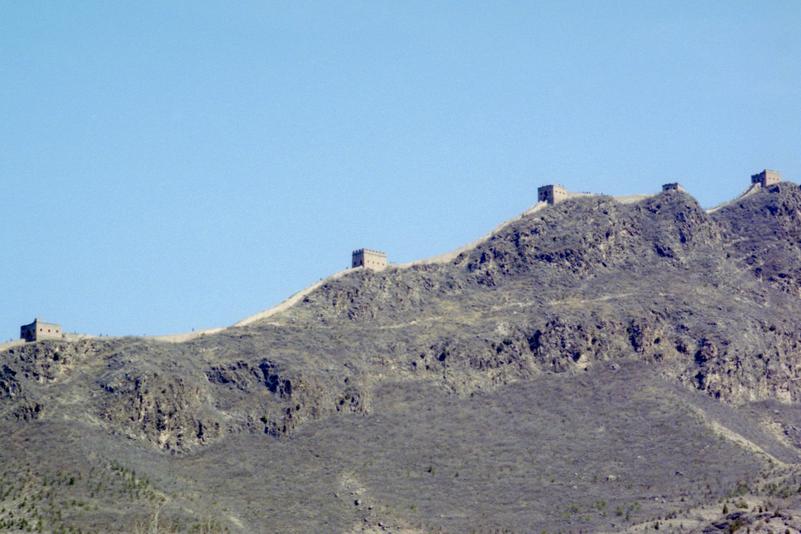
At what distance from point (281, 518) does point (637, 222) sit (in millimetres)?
60529

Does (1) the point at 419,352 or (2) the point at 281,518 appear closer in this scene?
(2) the point at 281,518

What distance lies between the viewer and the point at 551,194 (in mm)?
169000

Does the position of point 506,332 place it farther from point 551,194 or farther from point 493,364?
point 551,194

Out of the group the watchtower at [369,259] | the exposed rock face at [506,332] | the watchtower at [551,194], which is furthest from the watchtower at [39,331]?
the watchtower at [551,194]

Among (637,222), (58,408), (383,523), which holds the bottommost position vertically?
(383,523)

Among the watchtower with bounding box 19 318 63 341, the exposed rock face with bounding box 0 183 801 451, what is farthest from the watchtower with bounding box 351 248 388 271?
the watchtower with bounding box 19 318 63 341

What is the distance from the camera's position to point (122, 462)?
4887 inches

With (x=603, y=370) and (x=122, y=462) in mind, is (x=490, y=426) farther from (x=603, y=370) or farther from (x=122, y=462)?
(x=122, y=462)

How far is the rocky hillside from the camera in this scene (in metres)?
128

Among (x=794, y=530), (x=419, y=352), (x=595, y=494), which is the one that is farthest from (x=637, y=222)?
(x=794, y=530)

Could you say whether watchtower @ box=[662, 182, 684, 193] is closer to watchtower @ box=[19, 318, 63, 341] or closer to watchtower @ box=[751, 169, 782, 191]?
watchtower @ box=[751, 169, 782, 191]

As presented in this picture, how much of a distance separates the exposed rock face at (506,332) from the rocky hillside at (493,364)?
0.60ft

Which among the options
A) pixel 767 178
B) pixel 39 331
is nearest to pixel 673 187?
pixel 767 178

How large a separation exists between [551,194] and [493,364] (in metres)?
27.3
